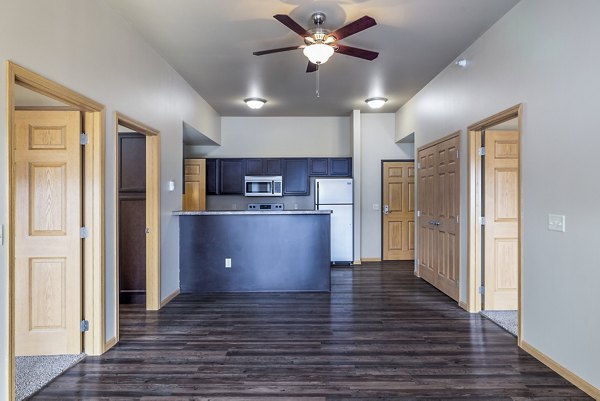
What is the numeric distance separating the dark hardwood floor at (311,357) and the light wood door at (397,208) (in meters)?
2.78

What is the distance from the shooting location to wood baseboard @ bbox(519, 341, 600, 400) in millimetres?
2195

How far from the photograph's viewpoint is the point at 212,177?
6.86m

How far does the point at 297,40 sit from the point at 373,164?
147 inches

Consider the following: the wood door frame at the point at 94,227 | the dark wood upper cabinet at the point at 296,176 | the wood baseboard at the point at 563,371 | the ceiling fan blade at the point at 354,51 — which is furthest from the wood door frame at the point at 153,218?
the wood baseboard at the point at 563,371

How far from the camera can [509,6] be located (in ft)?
9.79

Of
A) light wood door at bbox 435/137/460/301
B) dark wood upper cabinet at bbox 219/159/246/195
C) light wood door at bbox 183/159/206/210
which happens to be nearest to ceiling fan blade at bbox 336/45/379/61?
light wood door at bbox 435/137/460/301

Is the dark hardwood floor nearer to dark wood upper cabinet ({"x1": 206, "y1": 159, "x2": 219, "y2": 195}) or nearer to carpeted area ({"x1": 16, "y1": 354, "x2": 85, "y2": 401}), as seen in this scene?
carpeted area ({"x1": 16, "y1": 354, "x2": 85, "y2": 401})

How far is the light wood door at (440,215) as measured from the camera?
13.8 ft

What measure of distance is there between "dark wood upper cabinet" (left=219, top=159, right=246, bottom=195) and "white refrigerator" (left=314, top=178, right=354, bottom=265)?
1.54 m

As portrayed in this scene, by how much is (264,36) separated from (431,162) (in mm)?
2892

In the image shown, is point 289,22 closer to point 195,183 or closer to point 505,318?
point 505,318

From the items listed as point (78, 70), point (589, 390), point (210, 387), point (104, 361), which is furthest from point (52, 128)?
point (589, 390)

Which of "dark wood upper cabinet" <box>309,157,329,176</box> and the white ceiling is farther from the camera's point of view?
"dark wood upper cabinet" <box>309,157,329,176</box>

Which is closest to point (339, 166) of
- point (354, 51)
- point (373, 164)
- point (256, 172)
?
point (373, 164)
